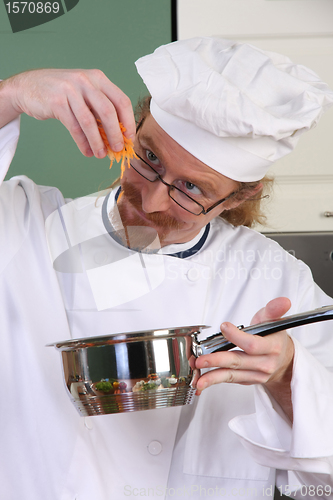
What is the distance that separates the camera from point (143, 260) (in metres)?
0.80

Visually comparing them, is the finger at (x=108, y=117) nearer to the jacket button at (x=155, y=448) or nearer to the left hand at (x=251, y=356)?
the left hand at (x=251, y=356)

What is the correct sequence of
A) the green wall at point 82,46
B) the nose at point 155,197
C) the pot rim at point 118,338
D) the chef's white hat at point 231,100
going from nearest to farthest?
the pot rim at point 118,338 < the chef's white hat at point 231,100 < the nose at point 155,197 < the green wall at point 82,46

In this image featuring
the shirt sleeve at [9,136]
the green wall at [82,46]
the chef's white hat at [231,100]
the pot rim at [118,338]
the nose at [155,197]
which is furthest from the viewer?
the green wall at [82,46]

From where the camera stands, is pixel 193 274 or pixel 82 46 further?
pixel 82 46

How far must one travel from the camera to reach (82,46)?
5.17ft

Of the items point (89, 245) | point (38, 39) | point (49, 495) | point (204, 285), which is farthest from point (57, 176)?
point (49, 495)

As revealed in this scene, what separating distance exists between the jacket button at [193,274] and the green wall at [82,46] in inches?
26.4

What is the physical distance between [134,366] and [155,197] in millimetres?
Result: 430

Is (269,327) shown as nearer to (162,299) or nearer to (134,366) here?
(134,366)

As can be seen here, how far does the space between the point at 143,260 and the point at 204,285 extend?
0.84 feet

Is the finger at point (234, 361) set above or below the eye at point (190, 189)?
below

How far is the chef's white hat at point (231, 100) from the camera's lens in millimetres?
827

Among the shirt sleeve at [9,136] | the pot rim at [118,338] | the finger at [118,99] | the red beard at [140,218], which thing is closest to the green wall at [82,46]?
the red beard at [140,218]

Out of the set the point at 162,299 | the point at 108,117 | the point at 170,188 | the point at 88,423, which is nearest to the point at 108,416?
the point at 88,423
